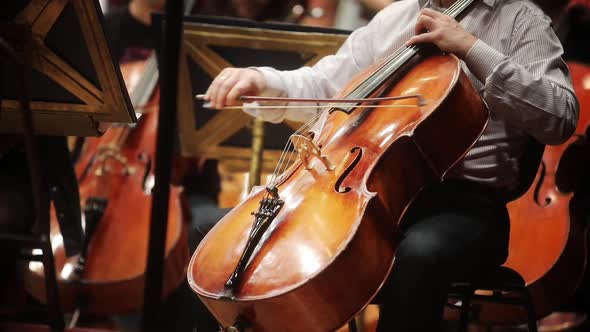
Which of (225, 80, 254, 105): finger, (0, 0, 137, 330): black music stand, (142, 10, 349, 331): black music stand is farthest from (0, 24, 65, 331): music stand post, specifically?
(225, 80, 254, 105): finger

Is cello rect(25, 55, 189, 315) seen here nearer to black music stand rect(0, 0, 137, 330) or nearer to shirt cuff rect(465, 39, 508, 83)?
black music stand rect(0, 0, 137, 330)

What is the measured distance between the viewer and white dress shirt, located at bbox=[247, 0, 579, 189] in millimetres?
1438

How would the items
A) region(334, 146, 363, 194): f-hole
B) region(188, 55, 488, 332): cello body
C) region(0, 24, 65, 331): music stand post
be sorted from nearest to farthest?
region(188, 55, 488, 332): cello body < region(334, 146, 363, 194): f-hole < region(0, 24, 65, 331): music stand post

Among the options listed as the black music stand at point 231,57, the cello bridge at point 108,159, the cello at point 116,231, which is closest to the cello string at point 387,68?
the black music stand at point 231,57

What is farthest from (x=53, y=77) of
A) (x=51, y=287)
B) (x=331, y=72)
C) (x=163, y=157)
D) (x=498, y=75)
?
(x=498, y=75)

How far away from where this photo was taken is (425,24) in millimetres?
1471

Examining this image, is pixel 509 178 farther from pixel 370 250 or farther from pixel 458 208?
pixel 370 250

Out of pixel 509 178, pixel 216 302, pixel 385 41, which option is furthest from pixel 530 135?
pixel 216 302

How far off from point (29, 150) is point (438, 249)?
0.84 meters

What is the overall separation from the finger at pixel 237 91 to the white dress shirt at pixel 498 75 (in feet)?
0.33

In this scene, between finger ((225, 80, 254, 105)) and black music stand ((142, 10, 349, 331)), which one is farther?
black music stand ((142, 10, 349, 331))

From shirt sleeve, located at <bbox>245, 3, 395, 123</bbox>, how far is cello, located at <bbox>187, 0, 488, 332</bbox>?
0.66 feet

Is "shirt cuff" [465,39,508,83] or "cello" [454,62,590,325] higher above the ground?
"shirt cuff" [465,39,508,83]

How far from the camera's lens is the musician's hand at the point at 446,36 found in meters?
1.44
